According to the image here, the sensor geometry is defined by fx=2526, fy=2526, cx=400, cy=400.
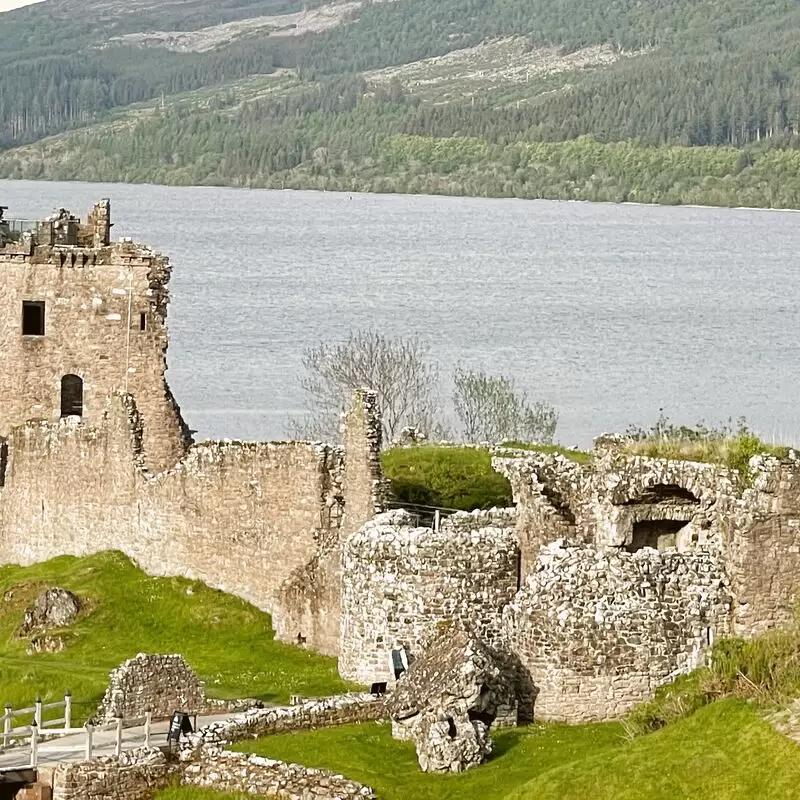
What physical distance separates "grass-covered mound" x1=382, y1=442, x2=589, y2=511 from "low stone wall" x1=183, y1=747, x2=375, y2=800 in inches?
433

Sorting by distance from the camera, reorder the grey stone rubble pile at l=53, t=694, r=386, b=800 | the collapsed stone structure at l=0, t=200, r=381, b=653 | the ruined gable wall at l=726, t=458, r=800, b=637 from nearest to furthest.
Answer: the grey stone rubble pile at l=53, t=694, r=386, b=800 < the ruined gable wall at l=726, t=458, r=800, b=637 < the collapsed stone structure at l=0, t=200, r=381, b=653

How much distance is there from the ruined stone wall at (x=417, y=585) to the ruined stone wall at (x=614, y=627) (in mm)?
2387

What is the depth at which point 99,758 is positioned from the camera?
1089 inches

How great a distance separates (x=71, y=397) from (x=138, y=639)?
9.03 meters

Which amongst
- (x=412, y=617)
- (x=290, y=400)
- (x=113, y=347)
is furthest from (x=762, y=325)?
(x=412, y=617)

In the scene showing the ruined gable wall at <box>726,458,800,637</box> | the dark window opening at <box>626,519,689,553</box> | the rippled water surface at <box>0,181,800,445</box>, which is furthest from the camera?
the rippled water surface at <box>0,181,800,445</box>

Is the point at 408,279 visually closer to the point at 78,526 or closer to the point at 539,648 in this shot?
the point at 78,526

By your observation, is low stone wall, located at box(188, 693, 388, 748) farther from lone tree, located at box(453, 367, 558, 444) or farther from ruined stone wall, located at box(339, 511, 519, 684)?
lone tree, located at box(453, 367, 558, 444)

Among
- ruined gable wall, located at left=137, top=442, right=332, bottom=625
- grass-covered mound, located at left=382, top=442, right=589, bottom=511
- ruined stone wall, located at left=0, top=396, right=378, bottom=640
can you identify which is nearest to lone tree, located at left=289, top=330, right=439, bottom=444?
ruined stone wall, located at left=0, top=396, right=378, bottom=640

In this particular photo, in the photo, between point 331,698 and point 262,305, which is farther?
point 262,305

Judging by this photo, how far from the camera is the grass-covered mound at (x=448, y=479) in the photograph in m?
39.2

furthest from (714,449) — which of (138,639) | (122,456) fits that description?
(122,456)

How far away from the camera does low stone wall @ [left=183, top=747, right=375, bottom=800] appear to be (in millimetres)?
25672

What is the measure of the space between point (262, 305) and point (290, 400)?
130ft
